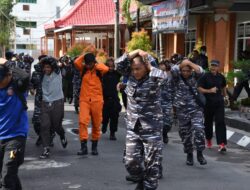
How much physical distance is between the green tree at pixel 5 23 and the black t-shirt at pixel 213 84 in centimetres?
4749

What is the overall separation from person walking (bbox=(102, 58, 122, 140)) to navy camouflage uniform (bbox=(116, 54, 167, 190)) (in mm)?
4703

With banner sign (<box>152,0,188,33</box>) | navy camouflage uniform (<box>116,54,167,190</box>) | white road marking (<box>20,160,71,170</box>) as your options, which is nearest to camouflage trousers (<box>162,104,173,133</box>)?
white road marking (<box>20,160,71,170</box>)

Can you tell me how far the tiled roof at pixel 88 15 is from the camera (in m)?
32.6

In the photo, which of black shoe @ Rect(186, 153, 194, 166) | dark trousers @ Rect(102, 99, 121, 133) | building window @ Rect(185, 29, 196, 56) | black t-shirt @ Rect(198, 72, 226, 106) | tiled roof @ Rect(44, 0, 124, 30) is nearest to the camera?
black shoe @ Rect(186, 153, 194, 166)

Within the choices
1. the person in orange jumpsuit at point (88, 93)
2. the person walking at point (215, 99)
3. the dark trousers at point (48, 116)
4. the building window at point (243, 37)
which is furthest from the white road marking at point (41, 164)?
the building window at point (243, 37)

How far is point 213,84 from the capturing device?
935 centimetres

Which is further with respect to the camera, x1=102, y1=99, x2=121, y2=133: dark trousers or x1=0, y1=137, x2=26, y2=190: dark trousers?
x1=102, y1=99, x2=121, y2=133: dark trousers

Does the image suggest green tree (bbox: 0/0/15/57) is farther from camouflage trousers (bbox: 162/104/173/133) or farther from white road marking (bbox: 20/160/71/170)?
white road marking (bbox: 20/160/71/170)

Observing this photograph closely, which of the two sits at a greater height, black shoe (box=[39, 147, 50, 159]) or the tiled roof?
the tiled roof

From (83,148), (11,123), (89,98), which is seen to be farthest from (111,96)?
(11,123)

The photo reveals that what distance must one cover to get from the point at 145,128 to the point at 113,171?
1.93 meters

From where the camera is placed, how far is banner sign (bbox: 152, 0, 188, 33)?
18203 millimetres

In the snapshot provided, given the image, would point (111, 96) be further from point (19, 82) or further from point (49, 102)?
point (19, 82)

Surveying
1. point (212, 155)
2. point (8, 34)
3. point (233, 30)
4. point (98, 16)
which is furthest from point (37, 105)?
point (8, 34)
